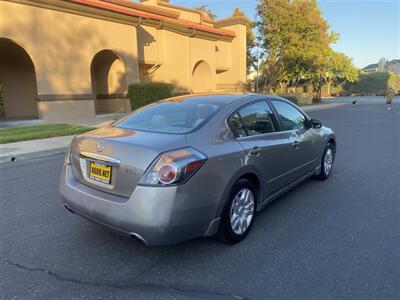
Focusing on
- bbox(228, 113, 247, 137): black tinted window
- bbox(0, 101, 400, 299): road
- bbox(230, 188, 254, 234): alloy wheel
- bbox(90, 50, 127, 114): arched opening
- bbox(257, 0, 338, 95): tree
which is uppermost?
bbox(257, 0, 338, 95): tree

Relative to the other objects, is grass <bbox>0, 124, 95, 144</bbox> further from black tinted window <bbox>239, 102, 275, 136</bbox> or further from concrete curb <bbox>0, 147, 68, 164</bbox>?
black tinted window <bbox>239, 102, 275, 136</bbox>

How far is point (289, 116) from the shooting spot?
4.59 meters

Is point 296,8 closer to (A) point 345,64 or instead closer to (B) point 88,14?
(B) point 88,14

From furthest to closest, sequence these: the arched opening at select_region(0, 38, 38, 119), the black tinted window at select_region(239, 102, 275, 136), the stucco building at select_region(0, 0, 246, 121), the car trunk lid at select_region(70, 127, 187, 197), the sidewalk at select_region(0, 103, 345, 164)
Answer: the arched opening at select_region(0, 38, 38, 119) → the stucco building at select_region(0, 0, 246, 121) → the sidewalk at select_region(0, 103, 345, 164) → the black tinted window at select_region(239, 102, 275, 136) → the car trunk lid at select_region(70, 127, 187, 197)

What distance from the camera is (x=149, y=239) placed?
277cm

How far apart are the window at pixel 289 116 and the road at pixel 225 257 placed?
A: 3.39 feet

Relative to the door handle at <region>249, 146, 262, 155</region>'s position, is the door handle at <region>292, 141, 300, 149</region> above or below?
below

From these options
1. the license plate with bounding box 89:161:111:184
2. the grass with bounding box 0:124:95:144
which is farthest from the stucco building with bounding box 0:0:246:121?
the license plate with bounding box 89:161:111:184

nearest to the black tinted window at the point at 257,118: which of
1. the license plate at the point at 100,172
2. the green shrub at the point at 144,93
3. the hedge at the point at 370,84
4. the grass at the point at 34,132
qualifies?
the license plate at the point at 100,172

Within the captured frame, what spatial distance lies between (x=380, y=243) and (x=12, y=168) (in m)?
6.82

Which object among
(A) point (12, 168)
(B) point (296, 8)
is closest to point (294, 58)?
(B) point (296, 8)

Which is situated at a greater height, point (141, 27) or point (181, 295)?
point (141, 27)

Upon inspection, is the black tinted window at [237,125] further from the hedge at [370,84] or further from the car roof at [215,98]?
the hedge at [370,84]

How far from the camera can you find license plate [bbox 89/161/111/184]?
3.01 m
